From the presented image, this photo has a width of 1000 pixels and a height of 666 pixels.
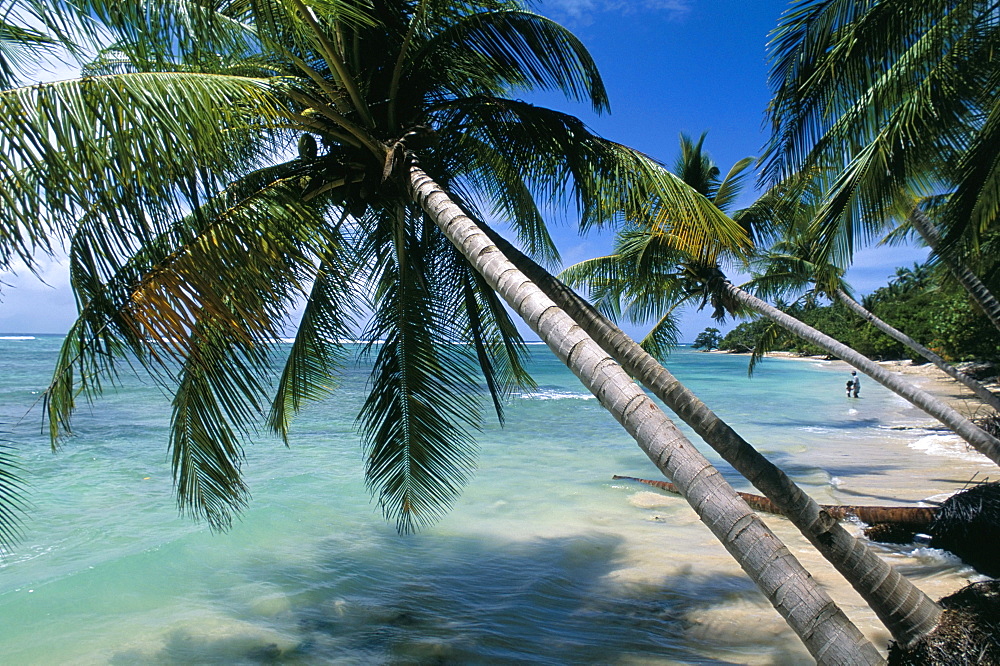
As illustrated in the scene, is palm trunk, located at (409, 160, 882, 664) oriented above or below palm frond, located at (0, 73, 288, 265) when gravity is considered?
below

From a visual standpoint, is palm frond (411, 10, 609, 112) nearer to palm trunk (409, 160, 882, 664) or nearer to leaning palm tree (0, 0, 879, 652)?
leaning palm tree (0, 0, 879, 652)

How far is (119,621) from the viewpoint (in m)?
5.84

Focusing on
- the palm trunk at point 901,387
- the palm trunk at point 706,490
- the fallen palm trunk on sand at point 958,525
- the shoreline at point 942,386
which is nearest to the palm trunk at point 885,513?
the fallen palm trunk on sand at point 958,525

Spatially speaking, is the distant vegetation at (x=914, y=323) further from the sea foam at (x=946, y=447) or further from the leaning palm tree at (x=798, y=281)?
the sea foam at (x=946, y=447)

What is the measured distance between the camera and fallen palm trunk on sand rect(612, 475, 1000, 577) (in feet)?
20.3

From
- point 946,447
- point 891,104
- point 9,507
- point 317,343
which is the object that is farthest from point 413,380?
point 946,447

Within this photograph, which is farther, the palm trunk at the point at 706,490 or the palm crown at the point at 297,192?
the palm crown at the point at 297,192

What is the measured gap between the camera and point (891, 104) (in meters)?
5.07

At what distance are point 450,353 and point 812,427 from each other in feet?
59.5

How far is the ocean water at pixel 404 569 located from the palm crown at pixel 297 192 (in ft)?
3.64

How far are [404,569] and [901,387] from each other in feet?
22.7

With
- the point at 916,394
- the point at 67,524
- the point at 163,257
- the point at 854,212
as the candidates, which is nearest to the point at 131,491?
the point at 67,524

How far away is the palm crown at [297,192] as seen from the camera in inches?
109

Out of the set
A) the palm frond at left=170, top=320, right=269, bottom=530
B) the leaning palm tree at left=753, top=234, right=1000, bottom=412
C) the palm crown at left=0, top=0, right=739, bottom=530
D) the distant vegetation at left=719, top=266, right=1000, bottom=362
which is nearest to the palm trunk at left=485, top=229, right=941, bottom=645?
the palm crown at left=0, top=0, right=739, bottom=530
